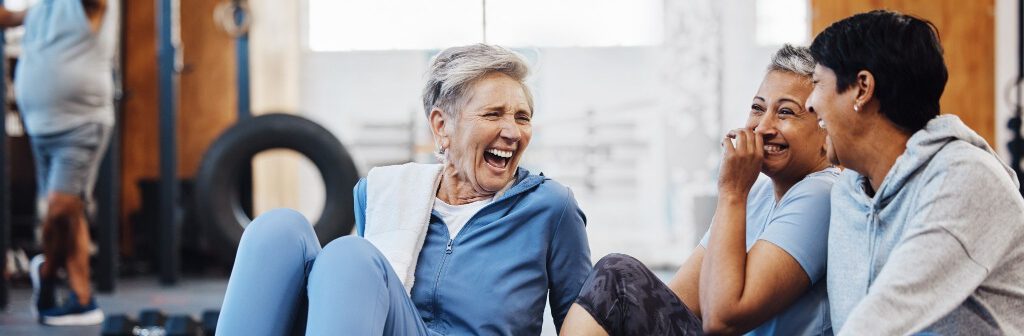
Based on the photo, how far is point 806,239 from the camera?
1346mm

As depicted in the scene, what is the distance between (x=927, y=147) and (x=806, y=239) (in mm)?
236

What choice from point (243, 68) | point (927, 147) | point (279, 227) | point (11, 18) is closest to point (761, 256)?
point (927, 147)

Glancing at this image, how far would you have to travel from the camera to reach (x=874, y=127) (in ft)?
4.02

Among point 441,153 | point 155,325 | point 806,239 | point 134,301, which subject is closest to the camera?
point 806,239

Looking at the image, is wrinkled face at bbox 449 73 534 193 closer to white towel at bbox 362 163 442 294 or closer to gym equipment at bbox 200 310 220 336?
white towel at bbox 362 163 442 294

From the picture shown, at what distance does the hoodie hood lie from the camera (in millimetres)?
1146

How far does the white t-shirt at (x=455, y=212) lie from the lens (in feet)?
5.32

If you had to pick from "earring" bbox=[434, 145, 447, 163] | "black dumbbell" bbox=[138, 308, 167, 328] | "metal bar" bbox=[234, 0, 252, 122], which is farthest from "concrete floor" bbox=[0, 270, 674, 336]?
"earring" bbox=[434, 145, 447, 163]

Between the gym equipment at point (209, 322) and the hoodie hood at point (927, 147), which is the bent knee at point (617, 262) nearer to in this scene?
the hoodie hood at point (927, 147)

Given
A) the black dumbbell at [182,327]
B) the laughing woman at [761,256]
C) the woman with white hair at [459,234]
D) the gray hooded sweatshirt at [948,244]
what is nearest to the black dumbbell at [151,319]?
the black dumbbell at [182,327]

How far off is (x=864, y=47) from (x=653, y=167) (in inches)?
153

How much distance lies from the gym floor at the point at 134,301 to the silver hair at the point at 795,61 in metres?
2.36

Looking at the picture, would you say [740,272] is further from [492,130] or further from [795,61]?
[492,130]

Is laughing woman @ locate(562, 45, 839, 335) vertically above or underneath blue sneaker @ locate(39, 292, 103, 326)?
above
